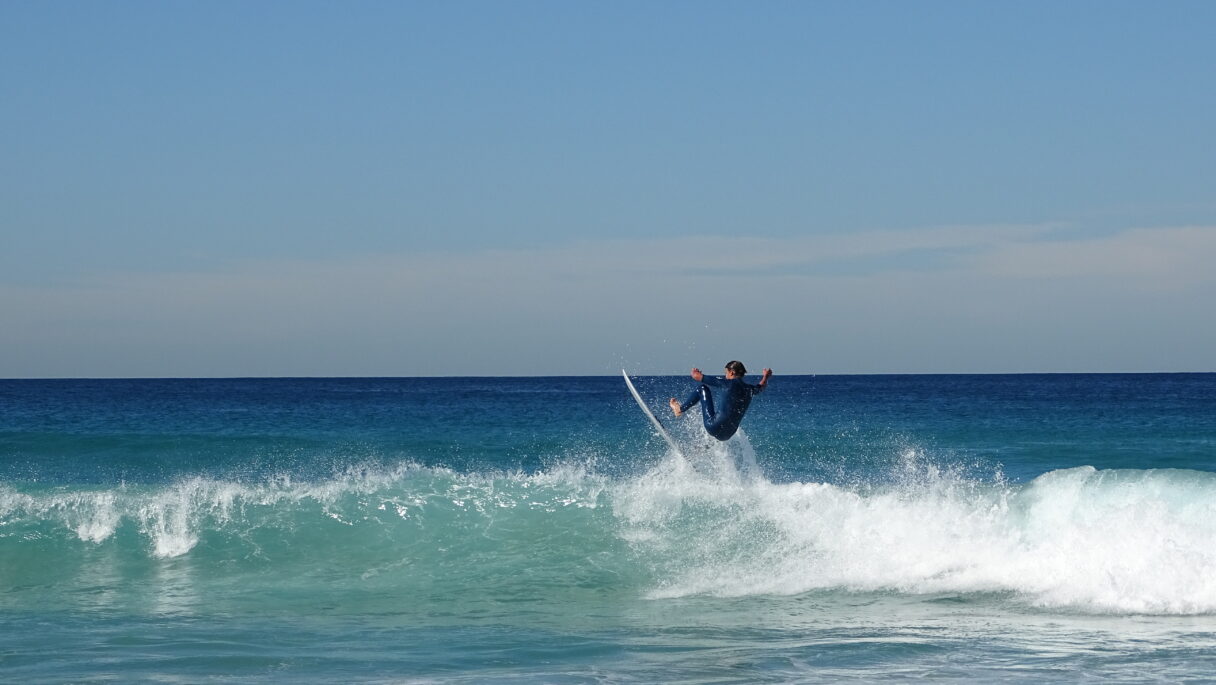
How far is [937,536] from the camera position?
12094 millimetres

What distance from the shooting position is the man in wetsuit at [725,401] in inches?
539

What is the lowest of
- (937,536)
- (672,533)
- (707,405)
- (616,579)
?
(616,579)

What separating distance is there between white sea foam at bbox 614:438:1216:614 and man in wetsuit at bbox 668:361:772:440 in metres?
0.60

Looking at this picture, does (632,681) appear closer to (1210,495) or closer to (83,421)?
(1210,495)

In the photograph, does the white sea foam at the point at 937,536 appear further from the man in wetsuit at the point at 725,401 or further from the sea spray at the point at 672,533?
the man in wetsuit at the point at 725,401

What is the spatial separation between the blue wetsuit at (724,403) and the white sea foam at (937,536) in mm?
597

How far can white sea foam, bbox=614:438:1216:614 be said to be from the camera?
10.6 meters

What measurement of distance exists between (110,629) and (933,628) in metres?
6.44

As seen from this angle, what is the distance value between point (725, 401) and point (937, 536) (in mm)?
2882

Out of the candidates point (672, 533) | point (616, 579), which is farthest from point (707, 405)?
point (616, 579)

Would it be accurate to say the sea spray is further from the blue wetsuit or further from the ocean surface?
the blue wetsuit

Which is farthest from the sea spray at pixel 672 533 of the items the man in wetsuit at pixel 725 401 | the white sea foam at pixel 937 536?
the man in wetsuit at pixel 725 401

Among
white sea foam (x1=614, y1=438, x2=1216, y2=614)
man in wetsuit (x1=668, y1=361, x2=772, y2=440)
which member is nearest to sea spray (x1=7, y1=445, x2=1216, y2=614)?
white sea foam (x1=614, y1=438, x2=1216, y2=614)

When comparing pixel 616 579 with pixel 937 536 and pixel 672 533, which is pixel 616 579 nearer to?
pixel 672 533
